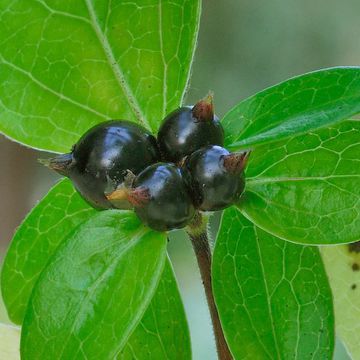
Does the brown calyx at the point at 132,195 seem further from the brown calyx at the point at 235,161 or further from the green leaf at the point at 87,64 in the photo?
the green leaf at the point at 87,64

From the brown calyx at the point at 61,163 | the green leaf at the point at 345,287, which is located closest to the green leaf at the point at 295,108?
the brown calyx at the point at 61,163

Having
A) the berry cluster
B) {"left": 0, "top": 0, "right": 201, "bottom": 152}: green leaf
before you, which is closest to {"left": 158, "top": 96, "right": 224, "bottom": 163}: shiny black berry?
the berry cluster

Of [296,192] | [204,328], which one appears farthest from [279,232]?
→ [204,328]

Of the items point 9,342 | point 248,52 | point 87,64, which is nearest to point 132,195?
point 87,64

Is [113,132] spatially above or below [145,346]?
above

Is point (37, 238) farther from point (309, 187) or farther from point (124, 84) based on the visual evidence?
point (309, 187)

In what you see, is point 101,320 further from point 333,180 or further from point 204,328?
point 204,328
